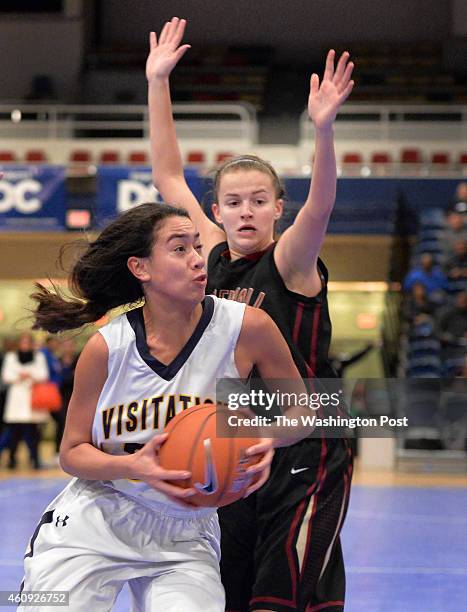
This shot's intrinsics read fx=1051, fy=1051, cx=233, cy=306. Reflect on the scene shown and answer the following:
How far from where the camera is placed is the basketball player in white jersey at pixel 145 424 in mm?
2674

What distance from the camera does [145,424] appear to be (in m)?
2.81

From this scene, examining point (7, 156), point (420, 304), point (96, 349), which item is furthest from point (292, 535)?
point (7, 156)

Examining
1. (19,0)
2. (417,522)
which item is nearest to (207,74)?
(19,0)

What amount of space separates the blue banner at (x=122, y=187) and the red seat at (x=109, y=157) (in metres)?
2.94

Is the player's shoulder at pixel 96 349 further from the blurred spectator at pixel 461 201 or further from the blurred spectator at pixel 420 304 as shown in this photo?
the blurred spectator at pixel 461 201

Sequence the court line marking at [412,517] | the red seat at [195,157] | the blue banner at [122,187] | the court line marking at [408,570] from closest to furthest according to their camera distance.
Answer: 1. the court line marking at [408,570]
2. the court line marking at [412,517]
3. the blue banner at [122,187]
4. the red seat at [195,157]

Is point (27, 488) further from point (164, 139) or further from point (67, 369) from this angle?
point (164, 139)

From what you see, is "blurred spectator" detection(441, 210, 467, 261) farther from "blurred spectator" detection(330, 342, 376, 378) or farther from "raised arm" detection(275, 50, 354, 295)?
"raised arm" detection(275, 50, 354, 295)

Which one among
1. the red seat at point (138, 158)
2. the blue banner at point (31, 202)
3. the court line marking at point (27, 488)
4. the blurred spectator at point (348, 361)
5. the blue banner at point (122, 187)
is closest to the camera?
the blurred spectator at point (348, 361)

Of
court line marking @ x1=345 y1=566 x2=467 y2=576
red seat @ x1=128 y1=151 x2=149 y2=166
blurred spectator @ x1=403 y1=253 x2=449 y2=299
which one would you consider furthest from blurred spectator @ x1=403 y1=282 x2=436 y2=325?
court line marking @ x1=345 y1=566 x2=467 y2=576

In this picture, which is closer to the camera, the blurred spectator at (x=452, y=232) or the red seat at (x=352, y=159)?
the blurred spectator at (x=452, y=232)

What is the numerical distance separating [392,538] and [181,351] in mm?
4717

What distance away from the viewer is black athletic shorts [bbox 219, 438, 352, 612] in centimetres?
304

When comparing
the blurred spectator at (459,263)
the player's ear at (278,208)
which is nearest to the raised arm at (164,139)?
the player's ear at (278,208)
